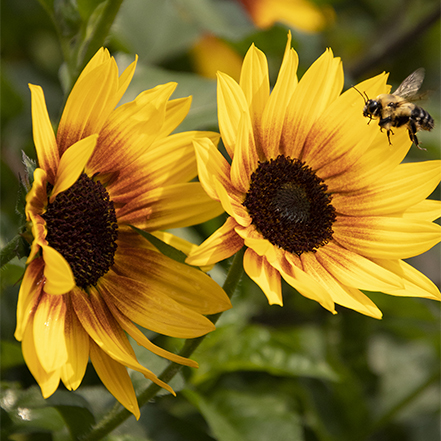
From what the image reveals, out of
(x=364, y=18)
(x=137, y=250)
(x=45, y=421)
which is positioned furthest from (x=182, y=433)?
(x=364, y=18)

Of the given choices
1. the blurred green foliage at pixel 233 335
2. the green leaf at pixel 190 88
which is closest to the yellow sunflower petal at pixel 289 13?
the blurred green foliage at pixel 233 335

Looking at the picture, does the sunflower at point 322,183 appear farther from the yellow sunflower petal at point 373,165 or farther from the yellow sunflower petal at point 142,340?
the yellow sunflower petal at point 142,340

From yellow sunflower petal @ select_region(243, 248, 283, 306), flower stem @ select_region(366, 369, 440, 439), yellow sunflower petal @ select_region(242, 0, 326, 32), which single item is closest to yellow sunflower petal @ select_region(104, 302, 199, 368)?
yellow sunflower petal @ select_region(243, 248, 283, 306)

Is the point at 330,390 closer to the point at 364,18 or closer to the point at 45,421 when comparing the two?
the point at 45,421

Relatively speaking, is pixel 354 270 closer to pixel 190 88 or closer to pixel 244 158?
pixel 244 158

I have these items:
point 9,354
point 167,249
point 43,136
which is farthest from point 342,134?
point 9,354

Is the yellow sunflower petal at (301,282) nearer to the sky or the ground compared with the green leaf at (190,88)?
nearer to the ground
